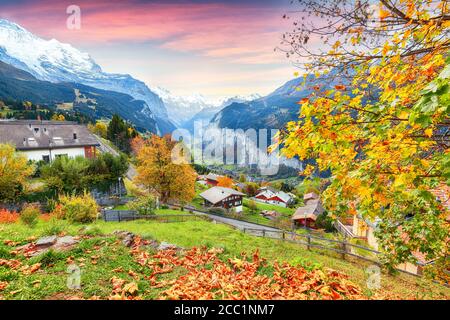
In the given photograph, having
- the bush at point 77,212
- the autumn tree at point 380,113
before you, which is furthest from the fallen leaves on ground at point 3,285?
the bush at point 77,212

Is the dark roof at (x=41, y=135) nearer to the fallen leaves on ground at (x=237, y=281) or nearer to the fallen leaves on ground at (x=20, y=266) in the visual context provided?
the fallen leaves on ground at (x=20, y=266)

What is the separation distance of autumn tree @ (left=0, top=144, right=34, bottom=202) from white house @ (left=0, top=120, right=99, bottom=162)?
35.5 feet

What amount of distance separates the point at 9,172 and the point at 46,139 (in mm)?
17492

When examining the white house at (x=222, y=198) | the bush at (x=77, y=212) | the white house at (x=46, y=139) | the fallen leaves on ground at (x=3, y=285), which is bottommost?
the white house at (x=222, y=198)

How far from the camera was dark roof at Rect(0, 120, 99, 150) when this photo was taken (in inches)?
1382

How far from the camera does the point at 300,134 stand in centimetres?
371

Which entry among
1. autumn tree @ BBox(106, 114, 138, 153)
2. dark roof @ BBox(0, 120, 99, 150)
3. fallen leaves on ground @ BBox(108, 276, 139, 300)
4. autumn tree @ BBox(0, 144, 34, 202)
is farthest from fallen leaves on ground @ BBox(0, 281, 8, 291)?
autumn tree @ BBox(106, 114, 138, 153)

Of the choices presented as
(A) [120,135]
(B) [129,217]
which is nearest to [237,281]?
(B) [129,217]

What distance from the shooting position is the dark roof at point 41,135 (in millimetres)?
35094

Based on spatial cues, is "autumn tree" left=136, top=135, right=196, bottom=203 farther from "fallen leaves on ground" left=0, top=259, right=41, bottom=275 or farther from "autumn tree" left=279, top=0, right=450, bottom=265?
"autumn tree" left=279, top=0, right=450, bottom=265

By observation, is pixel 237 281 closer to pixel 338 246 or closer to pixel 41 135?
pixel 338 246

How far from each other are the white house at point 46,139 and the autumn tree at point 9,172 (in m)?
10.8

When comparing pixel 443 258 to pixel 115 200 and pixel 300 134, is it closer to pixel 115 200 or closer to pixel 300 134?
pixel 300 134
